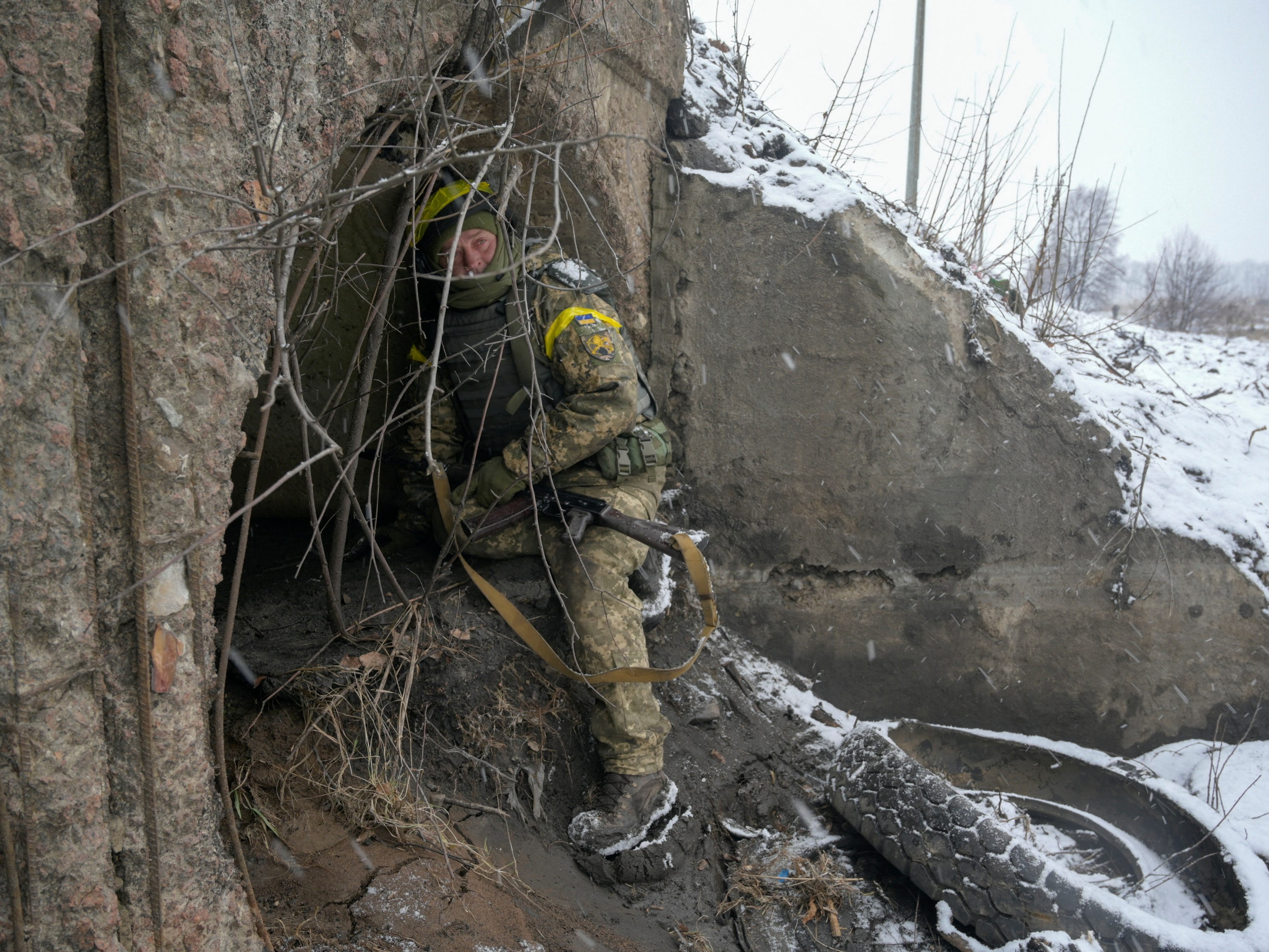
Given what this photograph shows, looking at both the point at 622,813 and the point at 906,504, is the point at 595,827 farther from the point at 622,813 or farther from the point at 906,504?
the point at 906,504

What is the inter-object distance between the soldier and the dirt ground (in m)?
0.13

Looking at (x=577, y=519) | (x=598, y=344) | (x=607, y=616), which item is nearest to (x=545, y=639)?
(x=607, y=616)

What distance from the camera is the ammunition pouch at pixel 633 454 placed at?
3141mm

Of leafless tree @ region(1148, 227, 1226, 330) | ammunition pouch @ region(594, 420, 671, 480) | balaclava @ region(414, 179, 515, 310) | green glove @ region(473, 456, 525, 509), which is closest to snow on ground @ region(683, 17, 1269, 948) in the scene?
ammunition pouch @ region(594, 420, 671, 480)

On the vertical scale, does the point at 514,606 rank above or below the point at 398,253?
Result: below

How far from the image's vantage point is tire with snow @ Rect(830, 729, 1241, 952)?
2.51 meters

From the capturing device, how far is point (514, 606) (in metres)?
2.84

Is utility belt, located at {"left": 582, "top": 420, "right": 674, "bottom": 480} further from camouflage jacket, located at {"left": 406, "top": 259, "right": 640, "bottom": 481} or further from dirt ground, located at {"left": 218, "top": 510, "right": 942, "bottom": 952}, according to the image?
dirt ground, located at {"left": 218, "top": 510, "right": 942, "bottom": 952}

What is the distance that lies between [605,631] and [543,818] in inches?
24.5

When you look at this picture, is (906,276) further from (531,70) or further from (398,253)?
(398,253)

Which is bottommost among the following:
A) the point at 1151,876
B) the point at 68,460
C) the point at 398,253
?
the point at 1151,876

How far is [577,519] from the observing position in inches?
114

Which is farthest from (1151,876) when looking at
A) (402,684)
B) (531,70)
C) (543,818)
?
(531,70)

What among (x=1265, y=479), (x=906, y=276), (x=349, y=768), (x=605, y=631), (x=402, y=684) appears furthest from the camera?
(x=1265, y=479)
